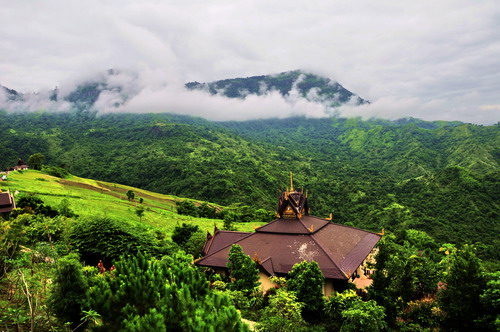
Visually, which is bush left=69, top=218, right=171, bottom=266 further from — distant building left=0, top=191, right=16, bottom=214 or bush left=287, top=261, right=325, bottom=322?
distant building left=0, top=191, right=16, bottom=214

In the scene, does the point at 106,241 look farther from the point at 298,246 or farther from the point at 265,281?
the point at 298,246

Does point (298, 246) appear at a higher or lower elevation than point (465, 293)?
lower

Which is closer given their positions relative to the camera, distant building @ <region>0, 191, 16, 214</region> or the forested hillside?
distant building @ <region>0, 191, 16, 214</region>

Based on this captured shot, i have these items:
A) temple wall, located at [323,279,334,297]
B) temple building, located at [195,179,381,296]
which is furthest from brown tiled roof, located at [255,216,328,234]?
temple wall, located at [323,279,334,297]

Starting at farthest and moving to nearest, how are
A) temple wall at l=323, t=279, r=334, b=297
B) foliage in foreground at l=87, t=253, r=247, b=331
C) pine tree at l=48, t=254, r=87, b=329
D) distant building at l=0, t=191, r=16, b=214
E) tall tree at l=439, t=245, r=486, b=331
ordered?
distant building at l=0, t=191, r=16, b=214
temple wall at l=323, t=279, r=334, b=297
tall tree at l=439, t=245, r=486, b=331
pine tree at l=48, t=254, r=87, b=329
foliage in foreground at l=87, t=253, r=247, b=331

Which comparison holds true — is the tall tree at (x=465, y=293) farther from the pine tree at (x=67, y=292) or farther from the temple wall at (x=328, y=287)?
the pine tree at (x=67, y=292)

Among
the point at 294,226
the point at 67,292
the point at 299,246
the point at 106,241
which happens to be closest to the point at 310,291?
the point at 299,246
